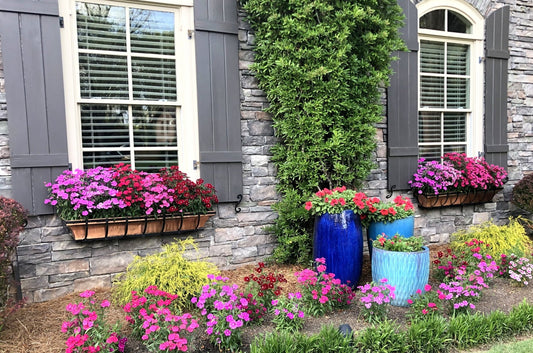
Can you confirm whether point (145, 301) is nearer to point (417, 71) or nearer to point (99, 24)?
point (99, 24)

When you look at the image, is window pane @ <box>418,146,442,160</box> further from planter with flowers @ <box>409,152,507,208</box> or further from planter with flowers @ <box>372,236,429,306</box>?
planter with flowers @ <box>372,236,429,306</box>

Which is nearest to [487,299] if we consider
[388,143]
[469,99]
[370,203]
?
[370,203]

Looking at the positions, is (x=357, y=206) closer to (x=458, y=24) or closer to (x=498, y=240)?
(x=498, y=240)

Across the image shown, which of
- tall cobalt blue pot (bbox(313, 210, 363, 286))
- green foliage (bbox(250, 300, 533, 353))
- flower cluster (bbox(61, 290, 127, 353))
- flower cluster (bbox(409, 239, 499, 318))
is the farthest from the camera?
tall cobalt blue pot (bbox(313, 210, 363, 286))

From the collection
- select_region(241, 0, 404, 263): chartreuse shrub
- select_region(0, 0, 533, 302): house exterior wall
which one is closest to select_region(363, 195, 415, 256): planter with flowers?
select_region(241, 0, 404, 263): chartreuse shrub

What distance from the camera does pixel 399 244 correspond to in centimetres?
281

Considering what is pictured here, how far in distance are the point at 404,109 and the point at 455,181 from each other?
3.26 feet

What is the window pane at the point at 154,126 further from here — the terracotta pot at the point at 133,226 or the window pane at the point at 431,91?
the window pane at the point at 431,91

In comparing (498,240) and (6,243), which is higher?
(6,243)

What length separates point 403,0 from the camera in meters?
4.11

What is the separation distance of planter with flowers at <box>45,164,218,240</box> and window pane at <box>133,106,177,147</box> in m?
0.30

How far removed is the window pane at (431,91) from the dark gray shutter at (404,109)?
0.28m

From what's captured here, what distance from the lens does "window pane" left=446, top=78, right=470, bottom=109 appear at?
4609 millimetres

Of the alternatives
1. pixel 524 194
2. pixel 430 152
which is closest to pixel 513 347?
pixel 430 152
